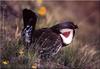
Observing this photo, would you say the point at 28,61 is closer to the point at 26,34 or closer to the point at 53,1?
the point at 26,34

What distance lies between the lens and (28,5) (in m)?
11.5

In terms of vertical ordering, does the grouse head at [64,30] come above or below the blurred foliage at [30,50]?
above

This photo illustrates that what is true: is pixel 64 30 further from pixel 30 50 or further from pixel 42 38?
pixel 30 50

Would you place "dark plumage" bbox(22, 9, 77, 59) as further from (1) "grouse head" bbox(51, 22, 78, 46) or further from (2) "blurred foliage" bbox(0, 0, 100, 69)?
(2) "blurred foliage" bbox(0, 0, 100, 69)

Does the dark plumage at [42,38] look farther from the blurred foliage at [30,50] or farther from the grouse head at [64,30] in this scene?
the blurred foliage at [30,50]

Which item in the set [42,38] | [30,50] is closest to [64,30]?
[42,38]

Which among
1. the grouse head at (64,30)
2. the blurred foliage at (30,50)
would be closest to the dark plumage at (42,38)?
the grouse head at (64,30)

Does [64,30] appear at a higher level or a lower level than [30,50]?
higher

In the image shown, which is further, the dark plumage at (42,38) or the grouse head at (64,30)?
the grouse head at (64,30)

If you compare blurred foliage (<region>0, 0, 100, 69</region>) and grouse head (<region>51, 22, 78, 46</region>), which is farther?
grouse head (<region>51, 22, 78, 46</region>)

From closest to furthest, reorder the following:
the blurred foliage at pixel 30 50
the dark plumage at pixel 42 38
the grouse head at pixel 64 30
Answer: the blurred foliage at pixel 30 50 < the dark plumage at pixel 42 38 < the grouse head at pixel 64 30

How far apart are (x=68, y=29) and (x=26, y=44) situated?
0.73 meters

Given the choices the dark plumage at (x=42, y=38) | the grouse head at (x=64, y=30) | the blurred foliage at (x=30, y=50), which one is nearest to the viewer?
the blurred foliage at (x=30, y=50)

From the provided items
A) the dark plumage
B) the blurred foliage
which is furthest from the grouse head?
the blurred foliage
